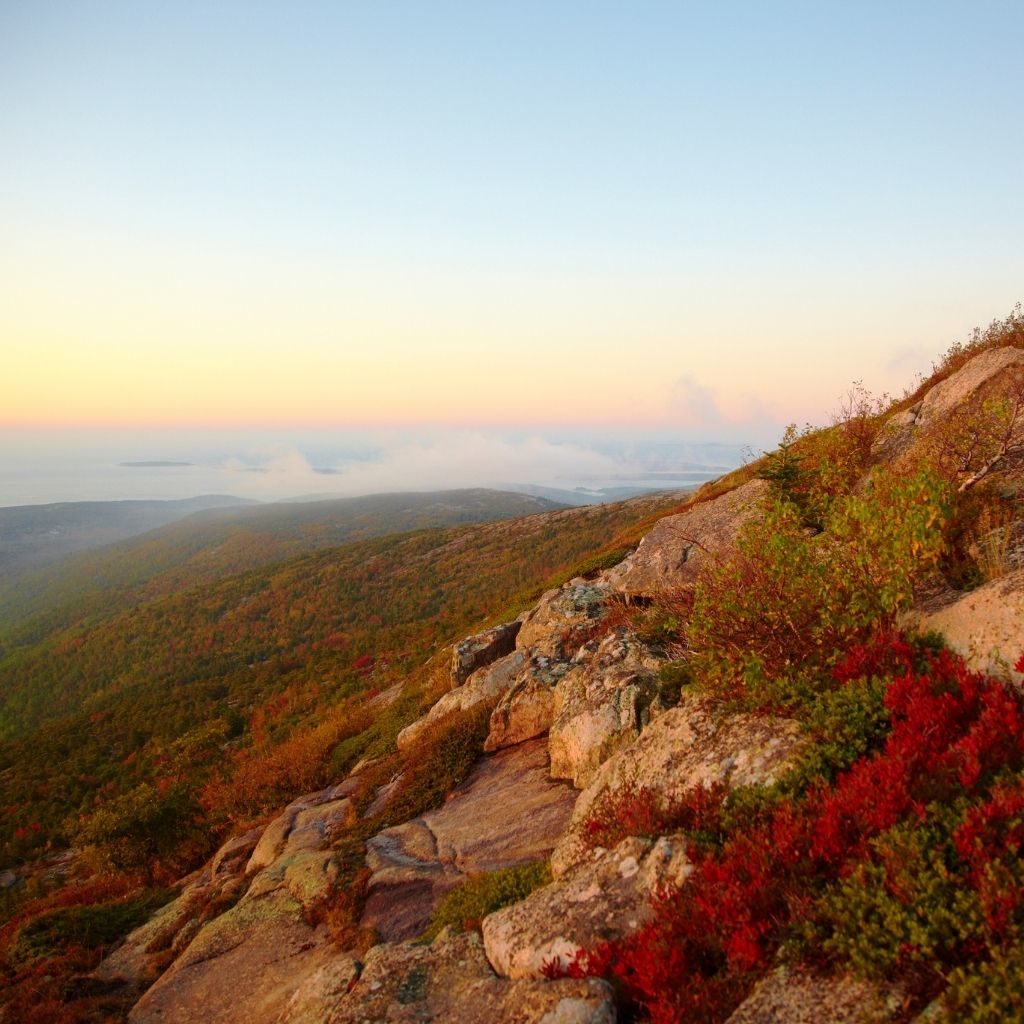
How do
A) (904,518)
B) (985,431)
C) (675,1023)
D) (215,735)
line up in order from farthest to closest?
(215,735) < (985,431) < (904,518) < (675,1023)

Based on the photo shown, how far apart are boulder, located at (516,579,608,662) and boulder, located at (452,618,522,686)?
119 cm

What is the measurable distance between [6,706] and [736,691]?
127236 mm

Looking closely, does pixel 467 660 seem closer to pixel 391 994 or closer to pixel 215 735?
pixel 391 994

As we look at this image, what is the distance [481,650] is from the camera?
23.8 metres

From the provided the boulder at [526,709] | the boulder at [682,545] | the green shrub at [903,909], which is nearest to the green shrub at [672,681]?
the boulder at [526,709]

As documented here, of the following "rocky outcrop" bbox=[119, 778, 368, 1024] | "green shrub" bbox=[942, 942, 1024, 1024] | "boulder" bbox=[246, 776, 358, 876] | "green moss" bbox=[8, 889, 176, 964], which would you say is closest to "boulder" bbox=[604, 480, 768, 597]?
"boulder" bbox=[246, 776, 358, 876]

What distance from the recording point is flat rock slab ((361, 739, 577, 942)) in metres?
10.4

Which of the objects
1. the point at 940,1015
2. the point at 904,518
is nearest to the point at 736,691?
the point at 904,518

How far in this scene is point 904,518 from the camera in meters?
8.66

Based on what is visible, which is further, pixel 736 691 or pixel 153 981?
pixel 153 981

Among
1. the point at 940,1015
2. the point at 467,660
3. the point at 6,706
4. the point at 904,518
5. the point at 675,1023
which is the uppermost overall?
the point at 904,518

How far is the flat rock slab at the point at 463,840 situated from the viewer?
10445mm

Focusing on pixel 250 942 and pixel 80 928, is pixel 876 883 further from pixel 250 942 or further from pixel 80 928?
pixel 80 928

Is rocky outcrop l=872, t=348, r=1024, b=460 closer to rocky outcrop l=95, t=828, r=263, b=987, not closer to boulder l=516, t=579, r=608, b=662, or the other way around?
boulder l=516, t=579, r=608, b=662
